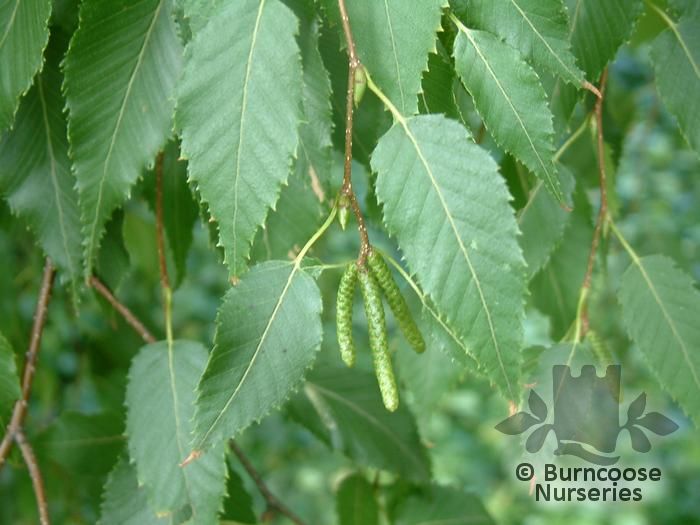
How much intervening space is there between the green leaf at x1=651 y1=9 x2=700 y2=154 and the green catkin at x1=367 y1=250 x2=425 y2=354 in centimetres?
31

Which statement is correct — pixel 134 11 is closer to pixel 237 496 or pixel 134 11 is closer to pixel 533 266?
pixel 533 266

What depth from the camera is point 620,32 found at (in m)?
0.82

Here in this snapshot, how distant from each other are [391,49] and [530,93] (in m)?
0.10

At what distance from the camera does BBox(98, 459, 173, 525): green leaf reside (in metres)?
0.92

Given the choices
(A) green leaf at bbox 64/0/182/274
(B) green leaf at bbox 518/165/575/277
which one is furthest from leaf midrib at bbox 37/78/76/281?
(B) green leaf at bbox 518/165/575/277

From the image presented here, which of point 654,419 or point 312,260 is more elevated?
point 312,260

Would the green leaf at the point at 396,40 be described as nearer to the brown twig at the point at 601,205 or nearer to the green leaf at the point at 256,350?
the green leaf at the point at 256,350

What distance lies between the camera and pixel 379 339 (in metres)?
0.70

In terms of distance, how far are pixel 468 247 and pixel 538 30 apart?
19 centimetres

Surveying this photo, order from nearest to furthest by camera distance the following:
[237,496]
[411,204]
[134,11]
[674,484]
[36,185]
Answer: [411,204], [134,11], [36,185], [237,496], [674,484]

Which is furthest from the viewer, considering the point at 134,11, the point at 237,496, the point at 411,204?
the point at 237,496

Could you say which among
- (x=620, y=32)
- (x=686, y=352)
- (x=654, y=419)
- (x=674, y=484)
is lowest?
(x=674, y=484)

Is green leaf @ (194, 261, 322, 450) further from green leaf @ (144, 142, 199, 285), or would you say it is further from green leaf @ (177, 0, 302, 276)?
green leaf @ (144, 142, 199, 285)

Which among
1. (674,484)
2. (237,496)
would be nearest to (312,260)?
(237,496)
